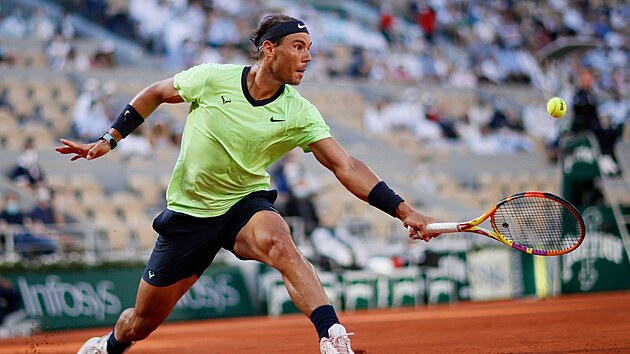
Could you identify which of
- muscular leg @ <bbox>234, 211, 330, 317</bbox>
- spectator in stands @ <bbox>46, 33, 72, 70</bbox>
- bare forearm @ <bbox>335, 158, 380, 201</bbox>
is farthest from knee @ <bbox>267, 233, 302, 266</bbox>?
spectator in stands @ <bbox>46, 33, 72, 70</bbox>

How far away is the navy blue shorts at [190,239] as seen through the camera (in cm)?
668

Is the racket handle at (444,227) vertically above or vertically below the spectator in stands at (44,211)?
below

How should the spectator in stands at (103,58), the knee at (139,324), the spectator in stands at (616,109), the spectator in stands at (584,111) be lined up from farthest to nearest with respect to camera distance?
the spectator in stands at (616,109) → the spectator in stands at (103,58) → the spectator in stands at (584,111) → the knee at (139,324)

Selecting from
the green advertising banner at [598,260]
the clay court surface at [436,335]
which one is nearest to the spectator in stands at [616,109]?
the green advertising banner at [598,260]

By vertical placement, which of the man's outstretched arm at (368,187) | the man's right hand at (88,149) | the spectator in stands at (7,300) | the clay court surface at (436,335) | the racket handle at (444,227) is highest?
the man's right hand at (88,149)

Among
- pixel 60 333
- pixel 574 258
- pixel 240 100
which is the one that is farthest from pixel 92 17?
pixel 240 100

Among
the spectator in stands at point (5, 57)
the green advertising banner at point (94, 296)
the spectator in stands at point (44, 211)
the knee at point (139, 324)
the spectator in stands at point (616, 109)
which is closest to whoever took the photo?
the knee at point (139, 324)

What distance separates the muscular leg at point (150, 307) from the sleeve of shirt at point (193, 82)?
1203mm

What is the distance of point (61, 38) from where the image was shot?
2097 cm

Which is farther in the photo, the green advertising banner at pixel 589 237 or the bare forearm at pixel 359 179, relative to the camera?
the green advertising banner at pixel 589 237

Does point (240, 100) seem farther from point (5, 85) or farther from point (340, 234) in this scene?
point (5, 85)

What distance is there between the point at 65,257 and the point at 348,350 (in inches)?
401

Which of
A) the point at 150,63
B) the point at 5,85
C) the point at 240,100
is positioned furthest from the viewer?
the point at 150,63

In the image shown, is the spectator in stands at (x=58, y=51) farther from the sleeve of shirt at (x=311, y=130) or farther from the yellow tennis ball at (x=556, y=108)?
the sleeve of shirt at (x=311, y=130)
